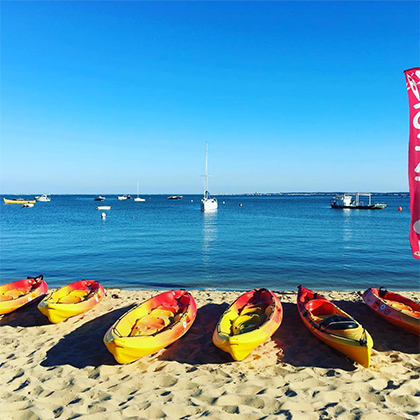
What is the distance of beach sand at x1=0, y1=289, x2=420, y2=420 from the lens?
19.3ft

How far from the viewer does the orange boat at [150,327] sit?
7.44 metres

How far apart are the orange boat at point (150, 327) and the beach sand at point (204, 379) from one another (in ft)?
1.34

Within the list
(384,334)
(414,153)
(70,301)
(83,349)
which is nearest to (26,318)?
(70,301)

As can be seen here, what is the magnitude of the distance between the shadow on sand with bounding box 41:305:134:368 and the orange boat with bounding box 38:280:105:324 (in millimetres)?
709

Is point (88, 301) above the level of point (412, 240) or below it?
below

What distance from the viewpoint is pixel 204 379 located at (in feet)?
23.1

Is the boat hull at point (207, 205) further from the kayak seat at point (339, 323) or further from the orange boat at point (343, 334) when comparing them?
the kayak seat at point (339, 323)

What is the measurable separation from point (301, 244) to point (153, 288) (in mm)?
16002

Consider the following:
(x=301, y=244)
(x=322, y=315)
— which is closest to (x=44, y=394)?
(x=322, y=315)

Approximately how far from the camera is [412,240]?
664cm

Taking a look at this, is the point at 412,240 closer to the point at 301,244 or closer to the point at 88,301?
the point at 88,301

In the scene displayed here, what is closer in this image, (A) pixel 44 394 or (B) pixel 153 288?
(A) pixel 44 394

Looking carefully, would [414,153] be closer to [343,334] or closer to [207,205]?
[343,334]

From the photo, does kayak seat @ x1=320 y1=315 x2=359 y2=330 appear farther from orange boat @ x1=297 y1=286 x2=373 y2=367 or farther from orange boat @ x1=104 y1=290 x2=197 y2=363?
orange boat @ x1=104 y1=290 x2=197 y2=363
